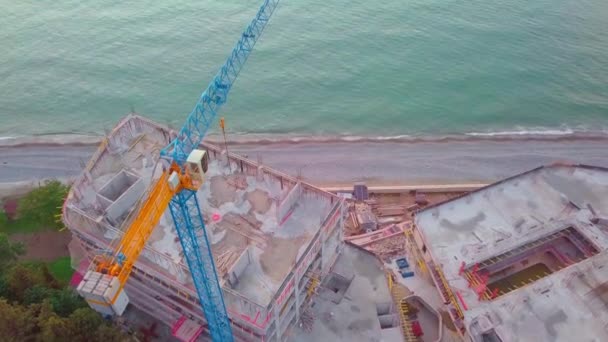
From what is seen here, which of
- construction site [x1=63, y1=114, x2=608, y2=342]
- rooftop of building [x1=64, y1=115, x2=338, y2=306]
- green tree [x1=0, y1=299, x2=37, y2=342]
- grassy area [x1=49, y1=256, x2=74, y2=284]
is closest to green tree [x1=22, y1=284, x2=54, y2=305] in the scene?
green tree [x1=0, y1=299, x2=37, y2=342]

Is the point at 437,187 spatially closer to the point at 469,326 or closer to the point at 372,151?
the point at 372,151

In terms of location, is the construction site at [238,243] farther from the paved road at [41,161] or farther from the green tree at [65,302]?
the paved road at [41,161]

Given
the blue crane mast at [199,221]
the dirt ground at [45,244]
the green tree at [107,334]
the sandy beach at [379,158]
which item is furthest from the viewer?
the sandy beach at [379,158]

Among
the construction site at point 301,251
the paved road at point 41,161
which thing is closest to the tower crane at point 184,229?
the construction site at point 301,251

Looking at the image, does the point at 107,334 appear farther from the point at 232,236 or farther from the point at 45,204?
the point at 45,204

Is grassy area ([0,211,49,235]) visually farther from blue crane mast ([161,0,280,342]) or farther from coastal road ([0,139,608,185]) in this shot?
blue crane mast ([161,0,280,342])
